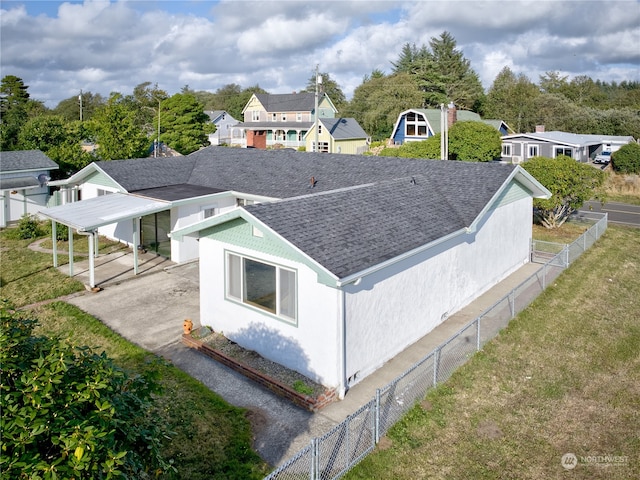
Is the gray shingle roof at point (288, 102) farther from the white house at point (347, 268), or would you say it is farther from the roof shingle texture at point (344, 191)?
the white house at point (347, 268)

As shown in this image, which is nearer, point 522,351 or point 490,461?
point 490,461

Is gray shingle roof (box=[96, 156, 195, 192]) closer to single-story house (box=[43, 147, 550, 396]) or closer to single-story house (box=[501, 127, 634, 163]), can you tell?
single-story house (box=[43, 147, 550, 396])

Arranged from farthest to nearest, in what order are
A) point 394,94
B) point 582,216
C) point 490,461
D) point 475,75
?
point 475,75, point 394,94, point 582,216, point 490,461

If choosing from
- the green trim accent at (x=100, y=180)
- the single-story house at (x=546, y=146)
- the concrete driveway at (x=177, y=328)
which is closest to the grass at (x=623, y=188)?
the single-story house at (x=546, y=146)

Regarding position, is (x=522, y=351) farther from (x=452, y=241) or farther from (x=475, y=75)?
(x=475, y=75)

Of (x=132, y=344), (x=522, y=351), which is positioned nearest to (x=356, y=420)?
(x=522, y=351)

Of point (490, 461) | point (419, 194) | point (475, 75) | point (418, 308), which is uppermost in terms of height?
point (475, 75)

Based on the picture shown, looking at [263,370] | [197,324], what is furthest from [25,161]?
[263,370]
